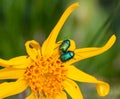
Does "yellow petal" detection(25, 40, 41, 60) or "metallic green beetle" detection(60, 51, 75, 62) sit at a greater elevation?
"yellow petal" detection(25, 40, 41, 60)

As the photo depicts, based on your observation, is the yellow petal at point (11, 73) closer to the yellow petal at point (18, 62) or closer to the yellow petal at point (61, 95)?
the yellow petal at point (18, 62)

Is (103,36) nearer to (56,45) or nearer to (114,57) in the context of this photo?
(114,57)

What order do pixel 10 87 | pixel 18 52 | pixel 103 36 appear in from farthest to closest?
pixel 18 52 < pixel 103 36 < pixel 10 87

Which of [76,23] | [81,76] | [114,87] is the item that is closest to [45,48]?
[81,76]

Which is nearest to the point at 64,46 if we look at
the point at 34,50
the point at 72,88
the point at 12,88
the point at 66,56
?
the point at 66,56

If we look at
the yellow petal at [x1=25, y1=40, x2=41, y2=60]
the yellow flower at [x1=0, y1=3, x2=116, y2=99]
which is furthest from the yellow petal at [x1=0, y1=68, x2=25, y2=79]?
the yellow petal at [x1=25, y1=40, x2=41, y2=60]

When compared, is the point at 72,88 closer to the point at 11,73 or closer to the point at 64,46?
the point at 64,46

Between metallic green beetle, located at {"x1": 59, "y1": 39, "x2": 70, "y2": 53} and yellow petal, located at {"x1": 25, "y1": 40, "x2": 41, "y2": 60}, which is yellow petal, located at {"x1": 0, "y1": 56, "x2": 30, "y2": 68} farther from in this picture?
metallic green beetle, located at {"x1": 59, "y1": 39, "x2": 70, "y2": 53}
